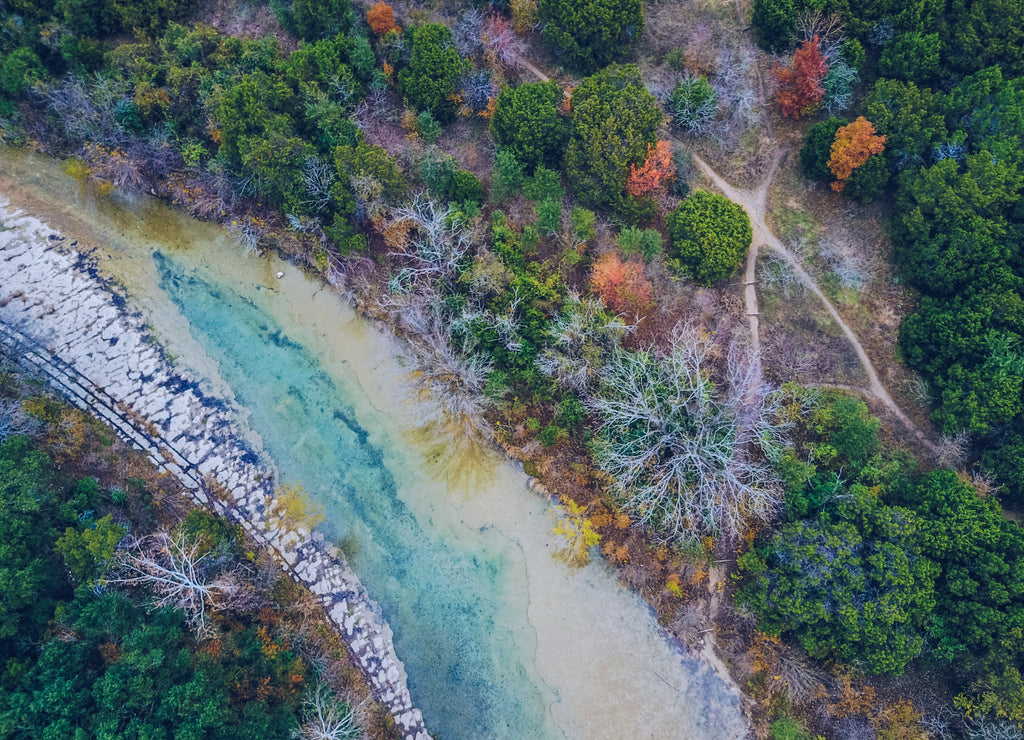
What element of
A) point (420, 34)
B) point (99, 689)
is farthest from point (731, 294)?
point (99, 689)

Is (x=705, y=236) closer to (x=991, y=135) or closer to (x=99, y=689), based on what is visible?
(x=991, y=135)

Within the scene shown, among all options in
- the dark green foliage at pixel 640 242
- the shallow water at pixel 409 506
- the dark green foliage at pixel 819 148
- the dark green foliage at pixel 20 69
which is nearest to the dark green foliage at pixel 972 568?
the shallow water at pixel 409 506

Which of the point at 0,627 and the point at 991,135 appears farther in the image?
the point at 991,135

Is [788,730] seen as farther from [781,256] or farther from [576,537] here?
[781,256]

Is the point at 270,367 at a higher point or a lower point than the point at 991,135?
lower

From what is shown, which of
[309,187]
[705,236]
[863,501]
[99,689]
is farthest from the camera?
[309,187]

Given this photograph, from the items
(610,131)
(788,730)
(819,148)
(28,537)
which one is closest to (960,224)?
(819,148)

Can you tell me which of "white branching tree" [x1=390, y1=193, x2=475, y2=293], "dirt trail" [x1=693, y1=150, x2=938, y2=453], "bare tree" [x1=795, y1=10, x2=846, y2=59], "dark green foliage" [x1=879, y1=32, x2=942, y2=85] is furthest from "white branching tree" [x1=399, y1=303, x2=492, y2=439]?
"dark green foliage" [x1=879, y1=32, x2=942, y2=85]
